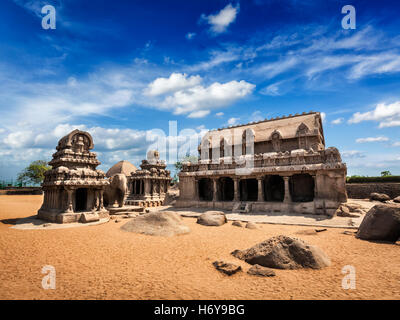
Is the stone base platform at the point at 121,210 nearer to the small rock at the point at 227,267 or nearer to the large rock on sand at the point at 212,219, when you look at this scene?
the large rock on sand at the point at 212,219

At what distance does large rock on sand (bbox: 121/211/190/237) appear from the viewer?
13.1m

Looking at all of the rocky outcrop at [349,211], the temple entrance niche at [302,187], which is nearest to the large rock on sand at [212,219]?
the rocky outcrop at [349,211]

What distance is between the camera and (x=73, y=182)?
17.1 meters

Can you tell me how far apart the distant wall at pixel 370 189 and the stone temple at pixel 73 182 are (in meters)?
36.9

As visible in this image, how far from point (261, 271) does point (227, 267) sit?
1.11m

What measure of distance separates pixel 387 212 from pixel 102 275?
13.0m

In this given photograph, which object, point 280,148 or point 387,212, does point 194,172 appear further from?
point 387,212

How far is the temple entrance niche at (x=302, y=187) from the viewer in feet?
77.9

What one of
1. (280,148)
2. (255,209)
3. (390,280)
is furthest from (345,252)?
(280,148)

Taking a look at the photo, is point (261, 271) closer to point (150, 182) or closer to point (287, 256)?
point (287, 256)

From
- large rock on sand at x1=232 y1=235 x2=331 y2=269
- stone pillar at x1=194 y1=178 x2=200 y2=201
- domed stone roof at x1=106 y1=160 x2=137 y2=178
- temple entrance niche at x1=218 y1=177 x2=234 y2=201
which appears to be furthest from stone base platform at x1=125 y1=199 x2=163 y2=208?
large rock on sand at x1=232 y1=235 x2=331 y2=269

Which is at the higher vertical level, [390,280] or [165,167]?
[165,167]

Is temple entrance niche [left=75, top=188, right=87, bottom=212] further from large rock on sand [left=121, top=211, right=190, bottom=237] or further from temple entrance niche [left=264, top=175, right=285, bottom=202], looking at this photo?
temple entrance niche [left=264, top=175, right=285, bottom=202]
